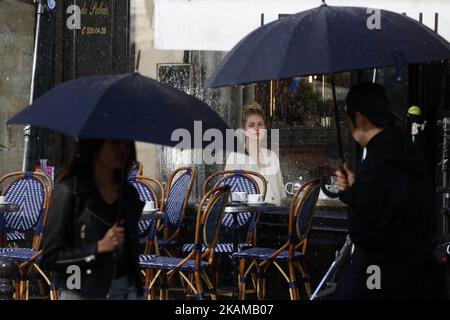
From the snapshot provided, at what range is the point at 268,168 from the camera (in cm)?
1024

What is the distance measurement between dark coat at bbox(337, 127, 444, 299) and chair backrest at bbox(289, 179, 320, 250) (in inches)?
142

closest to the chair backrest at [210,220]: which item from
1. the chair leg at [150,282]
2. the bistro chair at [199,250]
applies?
the bistro chair at [199,250]

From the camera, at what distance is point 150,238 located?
936 centimetres

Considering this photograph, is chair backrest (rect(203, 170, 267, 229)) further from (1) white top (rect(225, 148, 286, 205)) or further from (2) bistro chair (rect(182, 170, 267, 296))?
(1) white top (rect(225, 148, 286, 205))

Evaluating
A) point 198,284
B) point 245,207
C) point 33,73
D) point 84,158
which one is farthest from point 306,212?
point 84,158

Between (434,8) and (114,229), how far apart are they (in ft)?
14.9

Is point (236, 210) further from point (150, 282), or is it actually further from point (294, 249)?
point (150, 282)

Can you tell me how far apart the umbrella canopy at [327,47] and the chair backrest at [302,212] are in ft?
9.62

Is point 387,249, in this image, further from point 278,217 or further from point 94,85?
point 278,217

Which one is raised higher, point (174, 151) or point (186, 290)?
point (174, 151)

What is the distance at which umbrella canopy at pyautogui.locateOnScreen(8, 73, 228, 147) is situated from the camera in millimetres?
4547

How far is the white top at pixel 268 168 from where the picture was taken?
10.2 meters

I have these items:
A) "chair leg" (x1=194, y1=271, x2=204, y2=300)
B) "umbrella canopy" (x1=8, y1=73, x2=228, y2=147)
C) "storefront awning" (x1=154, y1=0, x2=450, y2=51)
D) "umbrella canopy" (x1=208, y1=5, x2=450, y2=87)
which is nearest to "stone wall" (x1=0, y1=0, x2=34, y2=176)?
"storefront awning" (x1=154, y1=0, x2=450, y2=51)
